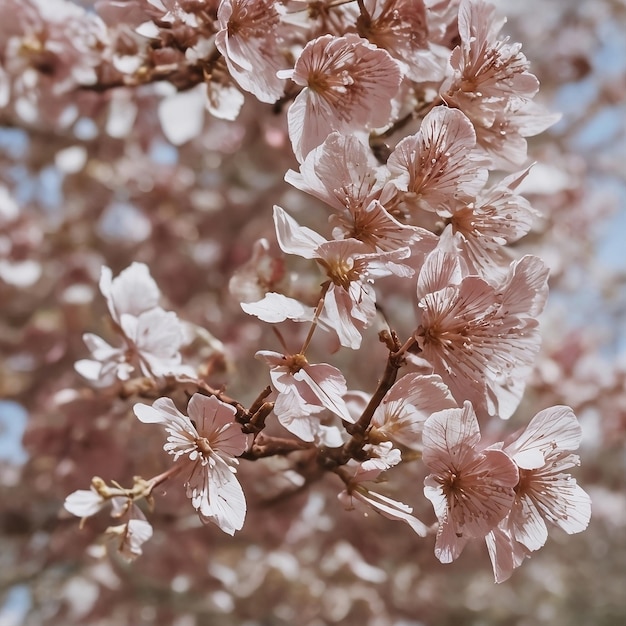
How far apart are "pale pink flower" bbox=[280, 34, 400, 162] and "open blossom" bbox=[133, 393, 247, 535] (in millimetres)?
205

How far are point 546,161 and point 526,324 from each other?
50.1 inches

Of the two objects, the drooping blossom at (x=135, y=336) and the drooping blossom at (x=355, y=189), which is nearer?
the drooping blossom at (x=355, y=189)

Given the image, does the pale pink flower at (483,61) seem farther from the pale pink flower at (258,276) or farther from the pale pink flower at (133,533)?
the pale pink flower at (133,533)

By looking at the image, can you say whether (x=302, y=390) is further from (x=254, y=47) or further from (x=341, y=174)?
(x=254, y=47)

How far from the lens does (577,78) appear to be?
1.68m

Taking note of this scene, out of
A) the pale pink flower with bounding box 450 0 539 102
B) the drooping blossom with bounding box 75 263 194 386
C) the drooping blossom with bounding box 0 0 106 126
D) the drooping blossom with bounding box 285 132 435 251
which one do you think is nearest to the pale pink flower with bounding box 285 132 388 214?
the drooping blossom with bounding box 285 132 435 251

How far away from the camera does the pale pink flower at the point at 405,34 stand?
580 mm

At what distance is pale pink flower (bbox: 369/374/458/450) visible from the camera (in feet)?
1.68

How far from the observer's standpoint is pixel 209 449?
51 centimetres

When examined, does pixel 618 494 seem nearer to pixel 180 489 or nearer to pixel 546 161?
pixel 546 161

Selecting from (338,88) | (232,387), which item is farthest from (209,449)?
(232,387)

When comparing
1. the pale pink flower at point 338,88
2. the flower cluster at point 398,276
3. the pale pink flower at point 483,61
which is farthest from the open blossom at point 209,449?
the pale pink flower at point 483,61

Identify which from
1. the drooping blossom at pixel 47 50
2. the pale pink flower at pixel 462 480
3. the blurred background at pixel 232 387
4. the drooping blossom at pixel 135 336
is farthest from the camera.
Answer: the blurred background at pixel 232 387

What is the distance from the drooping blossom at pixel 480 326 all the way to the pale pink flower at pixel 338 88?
0.45 ft
